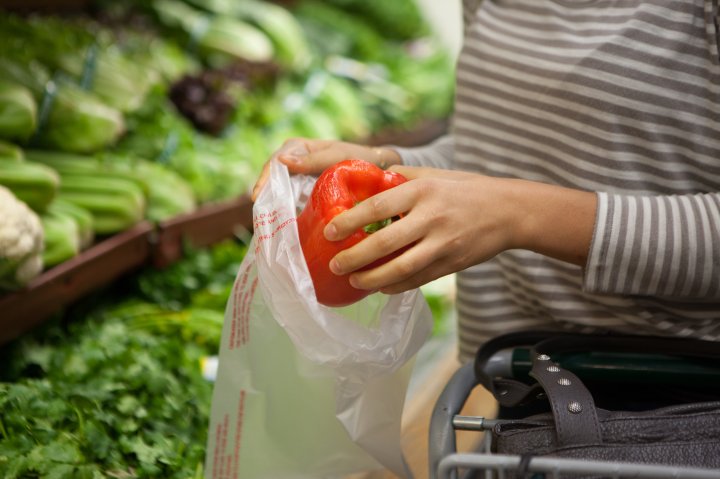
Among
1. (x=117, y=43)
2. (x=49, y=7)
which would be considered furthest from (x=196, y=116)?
(x=49, y=7)

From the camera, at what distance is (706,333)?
4.70ft

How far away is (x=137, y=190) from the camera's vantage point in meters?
2.64

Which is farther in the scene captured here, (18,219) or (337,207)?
(18,219)

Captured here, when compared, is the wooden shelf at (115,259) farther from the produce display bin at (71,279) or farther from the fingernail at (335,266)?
the fingernail at (335,266)

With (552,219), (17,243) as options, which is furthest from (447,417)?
(17,243)

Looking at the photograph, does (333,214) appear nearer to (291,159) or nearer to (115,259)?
(291,159)

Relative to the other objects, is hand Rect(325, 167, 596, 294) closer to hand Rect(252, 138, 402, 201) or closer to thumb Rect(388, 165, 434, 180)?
thumb Rect(388, 165, 434, 180)

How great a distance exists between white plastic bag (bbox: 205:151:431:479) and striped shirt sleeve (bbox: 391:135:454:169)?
1.10ft

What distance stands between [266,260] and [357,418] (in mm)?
341

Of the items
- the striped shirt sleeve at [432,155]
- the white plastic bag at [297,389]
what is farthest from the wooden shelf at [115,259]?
the striped shirt sleeve at [432,155]

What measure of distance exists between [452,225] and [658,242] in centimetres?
34

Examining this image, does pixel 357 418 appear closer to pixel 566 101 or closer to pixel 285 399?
pixel 285 399

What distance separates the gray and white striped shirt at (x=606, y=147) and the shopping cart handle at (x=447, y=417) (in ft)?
0.79

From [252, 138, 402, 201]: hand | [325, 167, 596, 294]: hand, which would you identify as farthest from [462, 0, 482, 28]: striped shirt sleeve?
[325, 167, 596, 294]: hand
